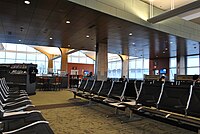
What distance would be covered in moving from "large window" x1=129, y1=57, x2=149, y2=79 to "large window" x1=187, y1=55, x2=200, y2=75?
5.11 meters

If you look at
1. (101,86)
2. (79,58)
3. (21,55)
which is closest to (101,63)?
(101,86)

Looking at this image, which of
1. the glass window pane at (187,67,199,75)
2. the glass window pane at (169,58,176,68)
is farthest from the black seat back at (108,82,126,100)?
the glass window pane at (169,58,176,68)

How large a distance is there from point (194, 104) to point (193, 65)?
15.0 meters

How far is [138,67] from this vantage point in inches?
858

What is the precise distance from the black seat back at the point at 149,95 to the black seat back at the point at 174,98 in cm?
14

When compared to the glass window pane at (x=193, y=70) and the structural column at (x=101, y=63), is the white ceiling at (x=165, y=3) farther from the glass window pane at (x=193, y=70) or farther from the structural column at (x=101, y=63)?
the glass window pane at (x=193, y=70)

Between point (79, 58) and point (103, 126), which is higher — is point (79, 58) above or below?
above

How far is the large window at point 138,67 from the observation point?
68.5ft

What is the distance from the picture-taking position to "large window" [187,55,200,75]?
1571 centimetres

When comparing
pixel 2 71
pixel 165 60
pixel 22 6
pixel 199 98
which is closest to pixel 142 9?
pixel 22 6

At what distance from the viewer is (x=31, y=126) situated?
2045mm

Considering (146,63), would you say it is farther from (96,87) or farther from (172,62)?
(96,87)

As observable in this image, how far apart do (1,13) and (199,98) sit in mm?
6879

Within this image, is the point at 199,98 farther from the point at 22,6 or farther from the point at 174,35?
the point at 174,35
